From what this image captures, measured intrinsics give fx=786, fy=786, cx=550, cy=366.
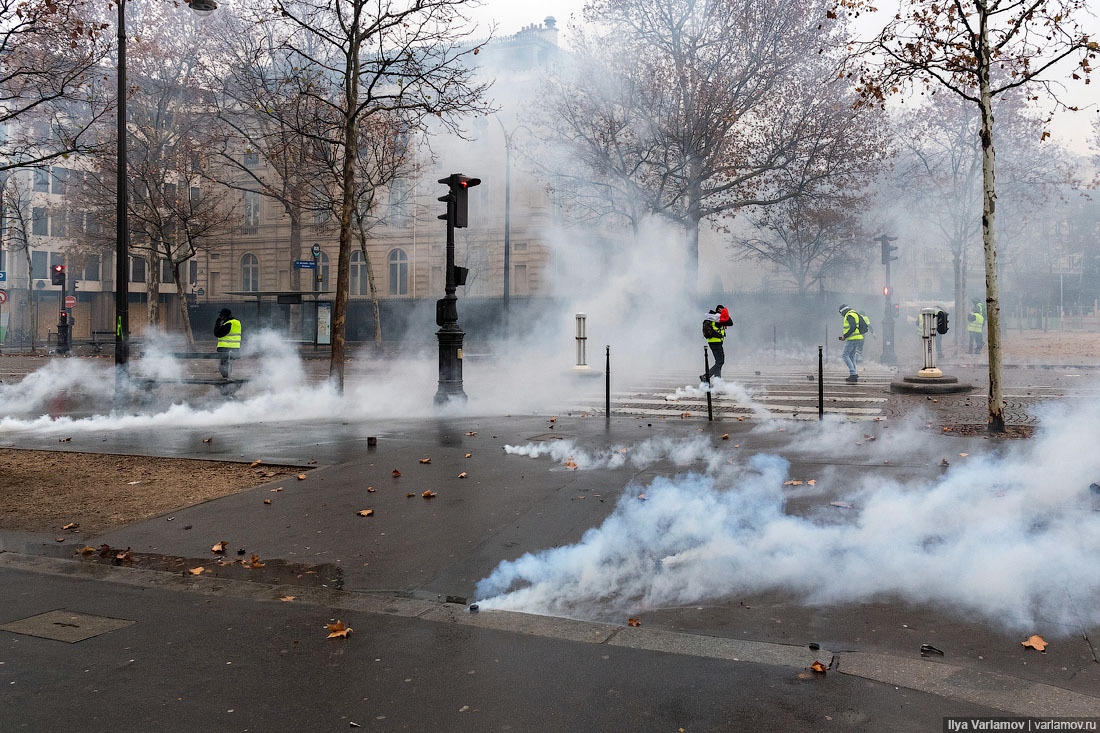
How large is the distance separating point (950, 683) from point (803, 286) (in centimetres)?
3346

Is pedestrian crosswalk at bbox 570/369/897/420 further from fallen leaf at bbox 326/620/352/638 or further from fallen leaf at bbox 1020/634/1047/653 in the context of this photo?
fallen leaf at bbox 326/620/352/638

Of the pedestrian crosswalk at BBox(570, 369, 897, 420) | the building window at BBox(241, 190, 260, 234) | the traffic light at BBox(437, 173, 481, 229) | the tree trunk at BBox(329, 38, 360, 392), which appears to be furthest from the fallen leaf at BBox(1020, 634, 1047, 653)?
the building window at BBox(241, 190, 260, 234)

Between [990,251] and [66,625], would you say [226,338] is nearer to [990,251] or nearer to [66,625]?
[66,625]

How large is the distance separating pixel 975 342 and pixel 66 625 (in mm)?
27336

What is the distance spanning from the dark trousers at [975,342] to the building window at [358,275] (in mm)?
25574

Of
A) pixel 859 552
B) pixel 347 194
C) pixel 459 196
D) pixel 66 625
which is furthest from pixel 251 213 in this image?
pixel 859 552

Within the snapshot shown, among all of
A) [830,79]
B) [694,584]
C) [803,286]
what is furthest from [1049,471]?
[803,286]

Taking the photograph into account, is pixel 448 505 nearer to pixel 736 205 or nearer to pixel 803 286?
pixel 736 205

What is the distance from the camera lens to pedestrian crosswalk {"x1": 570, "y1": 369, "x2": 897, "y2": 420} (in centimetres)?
1049

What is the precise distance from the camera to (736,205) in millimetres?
A: 22969

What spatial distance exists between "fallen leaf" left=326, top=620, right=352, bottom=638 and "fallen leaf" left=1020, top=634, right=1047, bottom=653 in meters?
2.81

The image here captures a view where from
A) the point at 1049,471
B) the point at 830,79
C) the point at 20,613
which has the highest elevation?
the point at 830,79

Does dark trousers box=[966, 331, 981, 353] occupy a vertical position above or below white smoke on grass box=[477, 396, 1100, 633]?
above

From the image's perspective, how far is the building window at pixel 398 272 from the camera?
3641 centimetres
